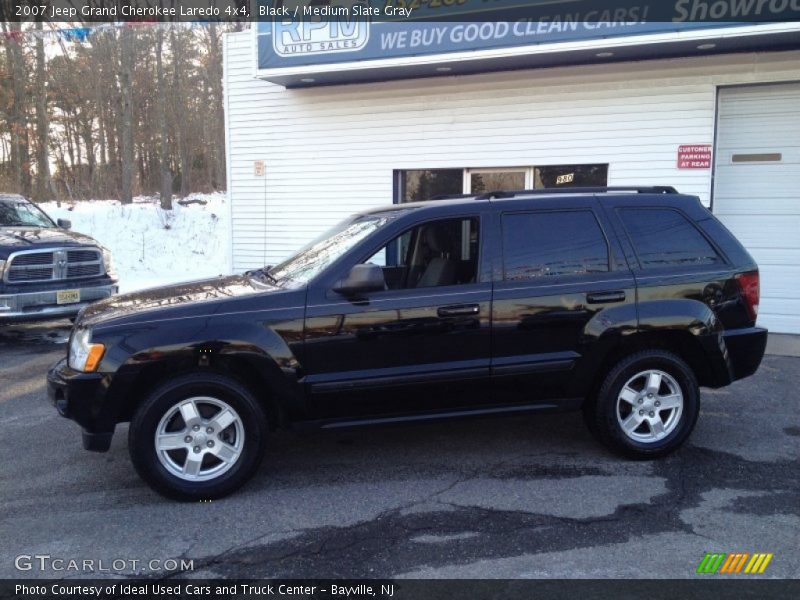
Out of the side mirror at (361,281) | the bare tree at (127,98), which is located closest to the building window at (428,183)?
the side mirror at (361,281)

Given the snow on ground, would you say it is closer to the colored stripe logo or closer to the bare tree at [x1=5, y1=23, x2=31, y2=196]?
the bare tree at [x1=5, y1=23, x2=31, y2=196]

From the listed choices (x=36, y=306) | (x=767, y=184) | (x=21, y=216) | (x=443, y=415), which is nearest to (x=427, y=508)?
(x=443, y=415)

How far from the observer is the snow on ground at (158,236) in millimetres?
17109

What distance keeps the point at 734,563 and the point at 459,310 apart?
6.72 feet

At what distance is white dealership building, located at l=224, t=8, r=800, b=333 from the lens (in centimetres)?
→ 871

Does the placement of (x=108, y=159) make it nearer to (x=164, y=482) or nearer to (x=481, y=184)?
(x=481, y=184)

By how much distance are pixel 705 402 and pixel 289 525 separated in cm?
416

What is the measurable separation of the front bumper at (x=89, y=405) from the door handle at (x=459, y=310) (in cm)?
208

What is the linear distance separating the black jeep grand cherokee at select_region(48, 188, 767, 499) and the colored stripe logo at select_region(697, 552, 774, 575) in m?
1.25

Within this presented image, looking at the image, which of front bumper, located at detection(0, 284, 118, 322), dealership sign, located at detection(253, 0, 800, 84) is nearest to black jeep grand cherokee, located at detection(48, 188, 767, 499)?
dealership sign, located at detection(253, 0, 800, 84)

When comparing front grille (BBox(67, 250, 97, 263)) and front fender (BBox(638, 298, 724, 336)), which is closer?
front fender (BBox(638, 298, 724, 336))

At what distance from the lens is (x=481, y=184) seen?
34.3ft

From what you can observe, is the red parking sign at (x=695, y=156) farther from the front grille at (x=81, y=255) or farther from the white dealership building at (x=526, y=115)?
the front grille at (x=81, y=255)

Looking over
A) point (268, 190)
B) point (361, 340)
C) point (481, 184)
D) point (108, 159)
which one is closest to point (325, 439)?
point (361, 340)
